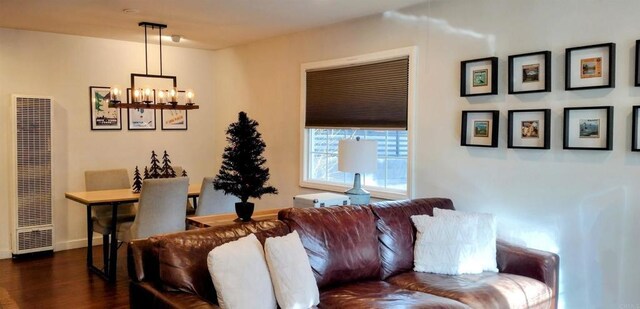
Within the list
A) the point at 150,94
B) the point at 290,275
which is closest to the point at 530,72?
the point at 290,275

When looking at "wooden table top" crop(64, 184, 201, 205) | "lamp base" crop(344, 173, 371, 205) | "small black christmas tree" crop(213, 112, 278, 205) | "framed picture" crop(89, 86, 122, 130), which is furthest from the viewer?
"framed picture" crop(89, 86, 122, 130)

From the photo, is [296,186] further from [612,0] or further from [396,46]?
[612,0]

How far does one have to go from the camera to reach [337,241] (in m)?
3.17

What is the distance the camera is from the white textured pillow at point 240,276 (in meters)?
2.42

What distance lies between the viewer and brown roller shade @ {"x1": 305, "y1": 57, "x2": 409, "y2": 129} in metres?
4.43

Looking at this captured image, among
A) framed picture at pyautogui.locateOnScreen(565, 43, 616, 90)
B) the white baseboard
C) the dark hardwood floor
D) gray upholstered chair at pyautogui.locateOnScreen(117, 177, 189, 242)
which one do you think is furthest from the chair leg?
framed picture at pyautogui.locateOnScreen(565, 43, 616, 90)

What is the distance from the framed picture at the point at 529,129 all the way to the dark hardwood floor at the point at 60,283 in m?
3.28

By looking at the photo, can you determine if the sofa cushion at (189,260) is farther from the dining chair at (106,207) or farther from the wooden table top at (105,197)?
the dining chair at (106,207)

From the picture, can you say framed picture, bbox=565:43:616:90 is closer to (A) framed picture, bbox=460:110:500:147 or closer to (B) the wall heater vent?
(A) framed picture, bbox=460:110:500:147

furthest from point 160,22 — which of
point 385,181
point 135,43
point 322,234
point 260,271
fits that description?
point 260,271

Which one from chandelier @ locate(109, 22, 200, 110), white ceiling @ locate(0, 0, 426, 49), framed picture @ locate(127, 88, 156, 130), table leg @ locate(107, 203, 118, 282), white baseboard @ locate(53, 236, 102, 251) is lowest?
white baseboard @ locate(53, 236, 102, 251)

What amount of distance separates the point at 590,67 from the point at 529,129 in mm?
564

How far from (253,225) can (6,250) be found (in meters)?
4.01

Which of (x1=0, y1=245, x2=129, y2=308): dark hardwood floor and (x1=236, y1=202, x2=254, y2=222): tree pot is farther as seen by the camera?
(x1=0, y1=245, x2=129, y2=308): dark hardwood floor
